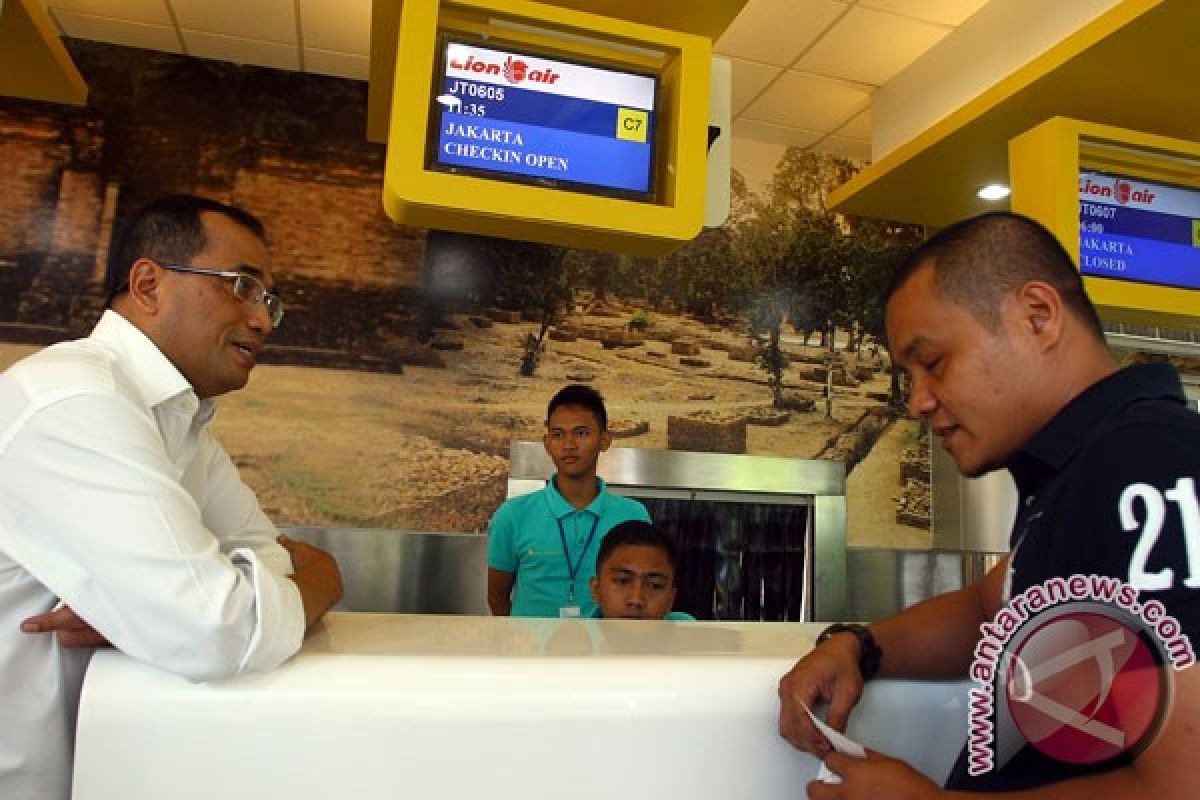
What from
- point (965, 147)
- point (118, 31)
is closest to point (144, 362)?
point (965, 147)

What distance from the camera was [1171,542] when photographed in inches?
25.8

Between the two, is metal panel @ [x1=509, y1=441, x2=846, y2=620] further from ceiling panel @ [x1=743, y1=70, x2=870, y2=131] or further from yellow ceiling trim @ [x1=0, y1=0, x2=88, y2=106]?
yellow ceiling trim @ [x1=0, y1=0, x2=88, y2=106]

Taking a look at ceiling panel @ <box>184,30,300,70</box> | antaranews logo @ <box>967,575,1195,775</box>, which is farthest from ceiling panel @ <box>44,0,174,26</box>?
antaranews logo @ <box>967,575,1195,775</box>

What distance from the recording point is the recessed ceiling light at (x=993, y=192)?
3073mm

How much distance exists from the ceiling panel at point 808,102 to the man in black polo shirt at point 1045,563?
337 cm

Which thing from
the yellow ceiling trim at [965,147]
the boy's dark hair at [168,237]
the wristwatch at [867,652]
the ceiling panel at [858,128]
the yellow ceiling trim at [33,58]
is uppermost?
the ceiling panel at [858,128]

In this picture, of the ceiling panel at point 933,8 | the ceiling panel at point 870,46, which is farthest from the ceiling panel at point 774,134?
the ceiling panel at point 933,8

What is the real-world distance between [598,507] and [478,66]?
137 cm

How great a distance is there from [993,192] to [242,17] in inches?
124

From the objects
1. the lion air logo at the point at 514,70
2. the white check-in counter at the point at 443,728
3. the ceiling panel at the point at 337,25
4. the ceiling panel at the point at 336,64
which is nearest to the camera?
the white check-in counter at the point at 443,728

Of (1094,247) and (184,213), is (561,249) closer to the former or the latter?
(1094,247)

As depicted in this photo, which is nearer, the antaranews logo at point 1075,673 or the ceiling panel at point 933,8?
the antaranews logo at point 1075,673

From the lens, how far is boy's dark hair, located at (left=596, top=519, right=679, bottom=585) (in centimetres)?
233

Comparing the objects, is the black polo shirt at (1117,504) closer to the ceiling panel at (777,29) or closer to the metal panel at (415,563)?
the metal panel at (415,563)
